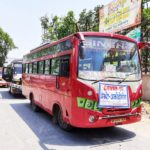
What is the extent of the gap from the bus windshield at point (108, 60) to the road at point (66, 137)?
166 centimetres

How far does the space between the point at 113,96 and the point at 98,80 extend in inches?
23.3

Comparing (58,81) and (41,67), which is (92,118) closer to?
(58,81)

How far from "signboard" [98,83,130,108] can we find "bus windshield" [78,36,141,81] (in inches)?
10.3

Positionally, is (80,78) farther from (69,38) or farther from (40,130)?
(40,130)

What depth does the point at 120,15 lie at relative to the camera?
15.3 metres

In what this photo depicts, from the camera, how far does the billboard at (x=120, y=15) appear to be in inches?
546

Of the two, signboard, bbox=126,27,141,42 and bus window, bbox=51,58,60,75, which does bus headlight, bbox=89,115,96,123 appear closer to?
bus window, bbox=51,58,60,75

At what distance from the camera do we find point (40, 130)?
7914mm

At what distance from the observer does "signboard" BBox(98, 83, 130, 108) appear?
21.3ft

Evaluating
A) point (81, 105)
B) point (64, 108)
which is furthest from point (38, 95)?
point (81, 105)

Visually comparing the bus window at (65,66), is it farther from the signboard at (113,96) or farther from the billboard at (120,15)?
the billboard at (120,15)

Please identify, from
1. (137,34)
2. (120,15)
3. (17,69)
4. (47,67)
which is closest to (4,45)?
(17,69)

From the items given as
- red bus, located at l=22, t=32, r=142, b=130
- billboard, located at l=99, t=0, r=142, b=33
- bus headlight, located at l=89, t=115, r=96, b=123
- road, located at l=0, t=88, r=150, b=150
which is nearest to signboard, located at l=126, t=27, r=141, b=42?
billboard, located at l=99, t=0, r=142, b=33

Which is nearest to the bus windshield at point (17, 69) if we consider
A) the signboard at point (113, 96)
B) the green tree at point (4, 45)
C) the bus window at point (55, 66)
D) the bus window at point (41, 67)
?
the bus window at point (41, 67)
